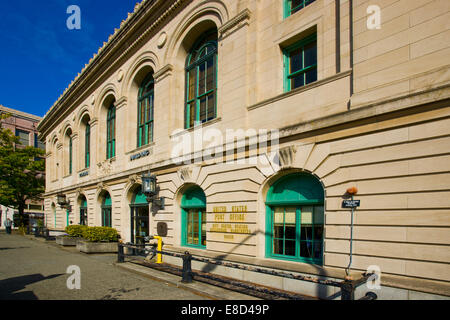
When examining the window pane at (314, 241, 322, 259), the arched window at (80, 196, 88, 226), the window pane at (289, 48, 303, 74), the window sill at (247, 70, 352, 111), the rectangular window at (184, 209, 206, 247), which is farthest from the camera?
the arched window at (80, 196, 88, 226)

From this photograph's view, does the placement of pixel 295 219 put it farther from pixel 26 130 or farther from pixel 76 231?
pixel 26 130

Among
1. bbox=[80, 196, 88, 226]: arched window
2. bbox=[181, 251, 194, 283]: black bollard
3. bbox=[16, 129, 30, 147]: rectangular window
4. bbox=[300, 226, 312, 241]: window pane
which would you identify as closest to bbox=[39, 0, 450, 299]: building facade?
bbox=[300, 226, 312, 241]: window pane

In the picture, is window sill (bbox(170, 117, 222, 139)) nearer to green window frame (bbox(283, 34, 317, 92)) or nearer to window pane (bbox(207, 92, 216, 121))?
window pane (bbox(207, 92, 216, 121))

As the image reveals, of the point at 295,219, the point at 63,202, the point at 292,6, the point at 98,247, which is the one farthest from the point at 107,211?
the point at 292,6

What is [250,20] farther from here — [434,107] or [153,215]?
[153,215]

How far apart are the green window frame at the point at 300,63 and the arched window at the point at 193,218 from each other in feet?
18.2

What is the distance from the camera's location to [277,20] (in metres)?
9.84

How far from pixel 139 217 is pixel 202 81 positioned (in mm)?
8198

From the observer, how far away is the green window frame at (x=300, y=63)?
9086 mm

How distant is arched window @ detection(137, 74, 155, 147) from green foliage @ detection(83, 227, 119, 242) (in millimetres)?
5159

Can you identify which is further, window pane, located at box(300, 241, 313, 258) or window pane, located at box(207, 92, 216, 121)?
window pane, located at box(207, 92, 216, 121)

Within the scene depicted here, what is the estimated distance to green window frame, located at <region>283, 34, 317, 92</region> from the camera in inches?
358

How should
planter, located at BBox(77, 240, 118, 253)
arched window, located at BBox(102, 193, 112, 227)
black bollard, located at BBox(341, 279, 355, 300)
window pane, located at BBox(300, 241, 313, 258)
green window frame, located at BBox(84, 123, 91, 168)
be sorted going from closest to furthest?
black bollard, located at BBox(341, 279, 355, 300) < window pane, located at BBox(300, 241, 313, 258) < planter, located at BBox(77, 240, 118, 253) < arched window, located at BBox(102, 193, 112, 227) < green window frame, located at BBox(84, 123, 91, 168)

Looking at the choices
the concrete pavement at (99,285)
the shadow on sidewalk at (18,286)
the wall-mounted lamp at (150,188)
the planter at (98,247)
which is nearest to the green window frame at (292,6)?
the wall-mounted lamp at (150,188)
